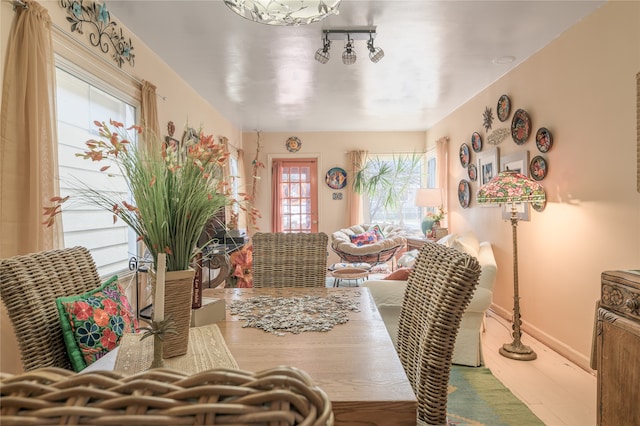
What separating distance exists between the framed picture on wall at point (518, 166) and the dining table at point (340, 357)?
8.82 ft

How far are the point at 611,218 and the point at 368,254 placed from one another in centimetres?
346

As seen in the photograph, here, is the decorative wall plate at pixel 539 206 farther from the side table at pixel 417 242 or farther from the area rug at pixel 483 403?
the side table at pixel 417 242

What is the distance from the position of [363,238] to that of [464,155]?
212cm

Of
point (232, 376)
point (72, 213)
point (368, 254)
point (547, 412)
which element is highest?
point (72, 213)

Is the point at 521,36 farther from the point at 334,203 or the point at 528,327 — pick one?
the point at 334,203

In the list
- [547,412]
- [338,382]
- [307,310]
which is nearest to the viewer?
[338,382]

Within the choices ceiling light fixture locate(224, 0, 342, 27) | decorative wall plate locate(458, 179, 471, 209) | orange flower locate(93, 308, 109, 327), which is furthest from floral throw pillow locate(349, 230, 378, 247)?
ceiling light fixture locate(224, 0, 342, 27)

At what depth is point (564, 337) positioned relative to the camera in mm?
3119

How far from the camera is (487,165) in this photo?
453cm

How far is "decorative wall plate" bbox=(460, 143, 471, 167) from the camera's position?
5141 millimetres


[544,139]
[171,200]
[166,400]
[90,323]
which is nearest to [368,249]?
[544,139]

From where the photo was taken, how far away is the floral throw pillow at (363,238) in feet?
21.1

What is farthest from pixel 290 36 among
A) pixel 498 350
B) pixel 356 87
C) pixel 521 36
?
pixel 498 350

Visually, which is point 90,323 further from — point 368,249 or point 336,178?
point 336,178
